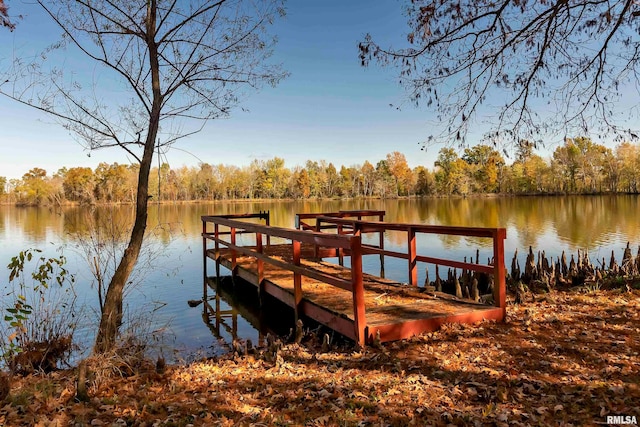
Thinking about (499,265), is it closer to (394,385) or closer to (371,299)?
(371,299)

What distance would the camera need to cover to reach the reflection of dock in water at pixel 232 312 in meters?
8.87

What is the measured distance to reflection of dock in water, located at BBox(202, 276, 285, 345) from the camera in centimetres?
887

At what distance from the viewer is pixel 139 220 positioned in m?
5.70

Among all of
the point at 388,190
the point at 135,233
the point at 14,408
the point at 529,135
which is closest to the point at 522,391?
the point at 529,135

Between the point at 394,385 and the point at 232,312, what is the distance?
7136 mm

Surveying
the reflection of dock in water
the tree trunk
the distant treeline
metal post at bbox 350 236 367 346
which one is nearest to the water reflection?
the reflection of dock in water

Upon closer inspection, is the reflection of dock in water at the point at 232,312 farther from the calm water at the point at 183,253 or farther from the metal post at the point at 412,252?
the metal post at the point at 412,252

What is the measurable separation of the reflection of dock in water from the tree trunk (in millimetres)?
3137

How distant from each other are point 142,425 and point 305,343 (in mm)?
2710

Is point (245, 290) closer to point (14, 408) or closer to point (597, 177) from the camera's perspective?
point (14, 408)

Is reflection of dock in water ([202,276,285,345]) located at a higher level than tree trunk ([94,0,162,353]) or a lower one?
lower

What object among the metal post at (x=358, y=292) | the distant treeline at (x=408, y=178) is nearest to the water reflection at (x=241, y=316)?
the metal post at (x=358, y=292)

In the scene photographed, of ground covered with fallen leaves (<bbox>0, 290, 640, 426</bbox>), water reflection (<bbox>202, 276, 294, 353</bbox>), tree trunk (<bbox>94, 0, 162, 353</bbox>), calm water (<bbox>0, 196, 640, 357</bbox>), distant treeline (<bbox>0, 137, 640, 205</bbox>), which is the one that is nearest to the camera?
ground covered with fallen leaves (<bbox>0, 290, 640, 426</bbox>)

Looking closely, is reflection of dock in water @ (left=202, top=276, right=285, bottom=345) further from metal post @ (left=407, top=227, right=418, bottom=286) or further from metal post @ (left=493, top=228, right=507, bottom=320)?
metal post @ (left=493, top=228, right=507, bottom=320)
